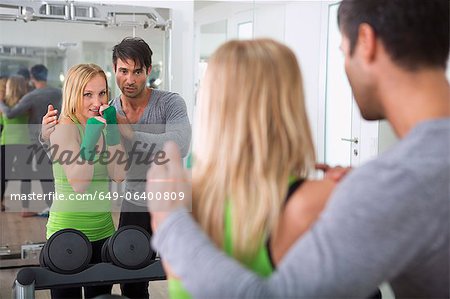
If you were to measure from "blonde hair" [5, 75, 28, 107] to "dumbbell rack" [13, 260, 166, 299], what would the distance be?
1465mm

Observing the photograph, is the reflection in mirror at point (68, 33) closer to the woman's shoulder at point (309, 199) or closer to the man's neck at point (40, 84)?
the man's neck at point (40, 84)

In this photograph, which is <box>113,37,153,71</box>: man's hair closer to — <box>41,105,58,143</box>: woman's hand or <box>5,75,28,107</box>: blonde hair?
<box>41,105,58,143</box>: woman's hand

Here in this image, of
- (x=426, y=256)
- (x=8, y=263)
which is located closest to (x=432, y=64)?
(x=426, y=256)

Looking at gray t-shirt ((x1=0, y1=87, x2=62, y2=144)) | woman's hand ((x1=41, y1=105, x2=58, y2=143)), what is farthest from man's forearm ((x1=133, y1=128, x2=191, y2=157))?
gray t-shirt ((x1=0, y1=87, x2=62, y2=144))

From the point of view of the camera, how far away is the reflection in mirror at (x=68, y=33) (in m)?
3.28

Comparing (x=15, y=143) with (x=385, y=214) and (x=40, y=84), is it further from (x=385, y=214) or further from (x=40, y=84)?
(x=385, y=214)

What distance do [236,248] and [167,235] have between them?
120 mm

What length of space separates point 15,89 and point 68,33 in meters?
0.48

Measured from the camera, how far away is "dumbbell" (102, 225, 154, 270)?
241 cm

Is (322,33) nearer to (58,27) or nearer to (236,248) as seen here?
(58,27)

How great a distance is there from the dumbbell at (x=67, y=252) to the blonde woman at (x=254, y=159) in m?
1.50

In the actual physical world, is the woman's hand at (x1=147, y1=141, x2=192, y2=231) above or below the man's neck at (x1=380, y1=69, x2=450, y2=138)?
below

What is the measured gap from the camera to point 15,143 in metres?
3.65

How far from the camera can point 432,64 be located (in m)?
0.87
